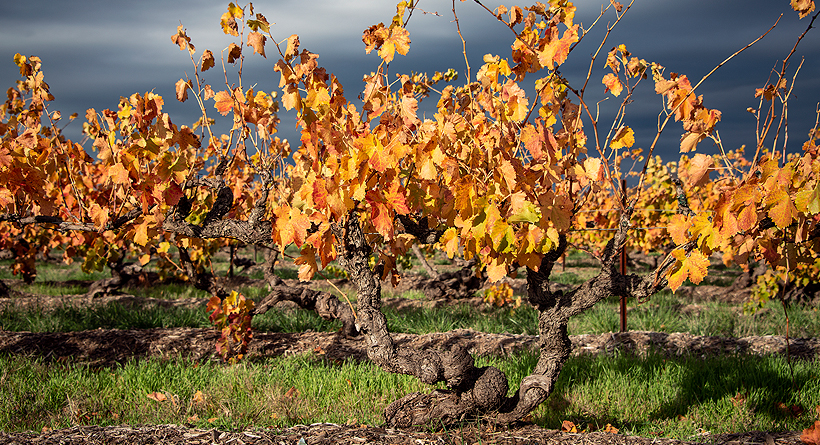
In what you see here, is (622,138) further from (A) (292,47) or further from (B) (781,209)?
(A) (292,47)

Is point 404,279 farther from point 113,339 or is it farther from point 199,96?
point 199,96

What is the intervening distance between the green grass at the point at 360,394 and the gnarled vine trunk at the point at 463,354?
0.45 metres

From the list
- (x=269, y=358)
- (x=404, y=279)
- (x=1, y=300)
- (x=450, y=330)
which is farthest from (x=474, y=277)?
(x=1, y=300)

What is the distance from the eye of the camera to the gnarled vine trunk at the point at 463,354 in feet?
8.38

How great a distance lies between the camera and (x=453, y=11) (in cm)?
213

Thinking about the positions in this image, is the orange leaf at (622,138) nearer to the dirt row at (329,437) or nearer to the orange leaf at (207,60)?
the dirt row at (329,437)

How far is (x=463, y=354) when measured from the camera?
8.45 feet

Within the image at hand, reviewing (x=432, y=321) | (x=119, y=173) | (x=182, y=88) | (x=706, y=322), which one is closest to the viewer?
(x=119, y=173)

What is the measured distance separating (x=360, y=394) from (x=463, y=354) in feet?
3.22

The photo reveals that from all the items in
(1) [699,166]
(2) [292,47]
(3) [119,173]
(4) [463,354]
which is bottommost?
(4) [463,354]

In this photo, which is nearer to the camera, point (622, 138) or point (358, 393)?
point (622, 138)

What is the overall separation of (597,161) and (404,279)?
26.1 ft

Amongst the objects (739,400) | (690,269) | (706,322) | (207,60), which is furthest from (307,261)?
(706,322)

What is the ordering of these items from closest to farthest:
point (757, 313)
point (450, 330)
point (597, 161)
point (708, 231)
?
point (708, 231)
point (597, 161)
point (450, 330)
point (757, 313)
